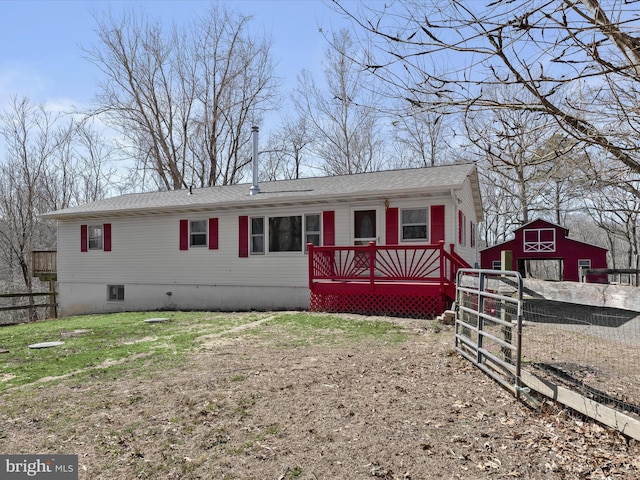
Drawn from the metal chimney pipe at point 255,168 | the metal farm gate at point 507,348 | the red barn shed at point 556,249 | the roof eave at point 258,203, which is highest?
the metal chimney pipe at point 255,168

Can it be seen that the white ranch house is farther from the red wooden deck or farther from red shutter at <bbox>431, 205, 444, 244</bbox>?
the red wooden deck

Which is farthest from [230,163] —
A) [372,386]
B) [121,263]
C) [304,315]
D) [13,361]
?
[372,386]

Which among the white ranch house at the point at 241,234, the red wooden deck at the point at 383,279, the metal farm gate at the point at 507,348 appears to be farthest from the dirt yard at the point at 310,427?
the white ranch house at the point at 241,234

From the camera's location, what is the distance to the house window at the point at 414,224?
10938 millimetres

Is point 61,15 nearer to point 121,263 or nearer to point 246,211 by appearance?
point 246,211

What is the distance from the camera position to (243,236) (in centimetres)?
1285

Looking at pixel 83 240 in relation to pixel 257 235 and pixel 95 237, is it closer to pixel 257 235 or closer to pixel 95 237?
pixel 95 237

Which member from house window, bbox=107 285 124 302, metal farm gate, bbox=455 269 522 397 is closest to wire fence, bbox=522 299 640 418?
metal farm gate, bbox=455 269 522 397

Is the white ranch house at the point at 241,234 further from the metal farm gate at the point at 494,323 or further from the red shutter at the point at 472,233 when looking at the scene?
the metal farm gate at the point at 494,323

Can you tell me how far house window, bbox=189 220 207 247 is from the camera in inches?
535

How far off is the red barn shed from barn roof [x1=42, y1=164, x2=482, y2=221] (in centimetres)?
353

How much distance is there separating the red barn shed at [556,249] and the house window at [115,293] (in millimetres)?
15603

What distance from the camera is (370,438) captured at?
338 centimetres

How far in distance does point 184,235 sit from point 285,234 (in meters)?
3.60
